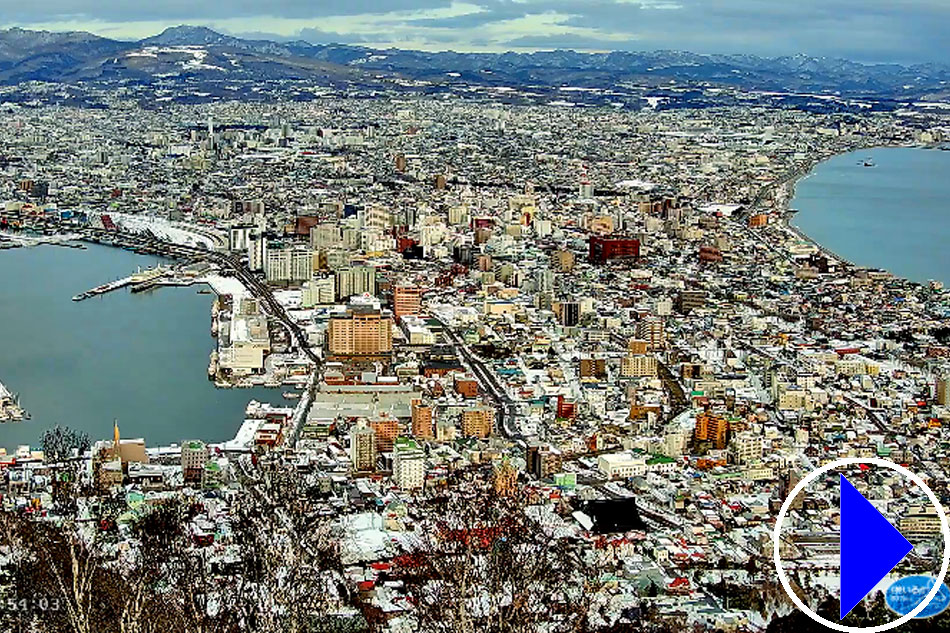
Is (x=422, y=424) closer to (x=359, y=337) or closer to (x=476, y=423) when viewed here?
(x=476, y=423)

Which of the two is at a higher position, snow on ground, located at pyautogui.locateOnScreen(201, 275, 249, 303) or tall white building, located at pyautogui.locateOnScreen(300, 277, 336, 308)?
tall white building, located at pyautogui.locateOnScreen(300, 277, 336, 308)

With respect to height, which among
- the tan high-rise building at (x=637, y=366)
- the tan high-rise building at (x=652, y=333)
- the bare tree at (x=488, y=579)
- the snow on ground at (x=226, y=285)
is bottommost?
the snow on ground at (x=226, y=285)

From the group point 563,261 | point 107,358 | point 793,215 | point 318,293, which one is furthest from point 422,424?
point 793,215

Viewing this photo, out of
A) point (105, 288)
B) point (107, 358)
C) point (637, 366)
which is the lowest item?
point (105, 288)

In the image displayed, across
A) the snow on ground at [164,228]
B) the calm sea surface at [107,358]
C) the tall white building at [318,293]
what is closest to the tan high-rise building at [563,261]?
the tall white building at [318,293]

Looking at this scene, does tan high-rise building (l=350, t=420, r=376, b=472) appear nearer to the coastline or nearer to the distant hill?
the coastline

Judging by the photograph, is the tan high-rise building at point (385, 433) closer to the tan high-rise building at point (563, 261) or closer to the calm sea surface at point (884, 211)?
the tan high-rise building at point (563, 261)

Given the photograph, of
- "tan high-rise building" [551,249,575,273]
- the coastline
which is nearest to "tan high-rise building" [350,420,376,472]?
"tan high-rise building" [551,249,575,273]
